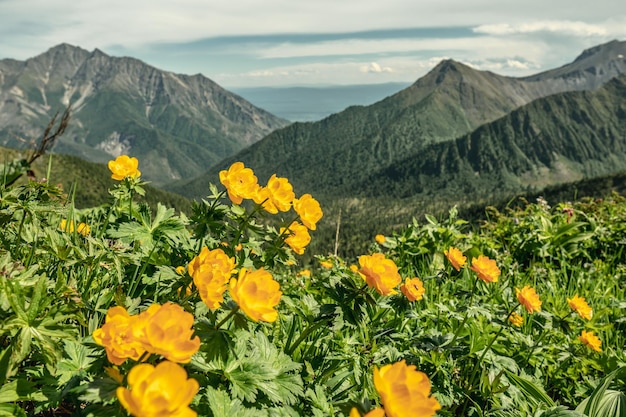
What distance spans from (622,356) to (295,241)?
3213mm

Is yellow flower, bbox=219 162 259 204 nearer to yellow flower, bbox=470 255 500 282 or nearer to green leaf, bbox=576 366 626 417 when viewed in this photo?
yellow flower, bbox=470 255 500 282

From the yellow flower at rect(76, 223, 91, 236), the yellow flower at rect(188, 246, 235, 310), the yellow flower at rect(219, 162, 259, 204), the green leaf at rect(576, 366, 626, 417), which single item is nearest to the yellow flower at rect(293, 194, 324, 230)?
the yellow flower at rect(219, 162, 259, 204)

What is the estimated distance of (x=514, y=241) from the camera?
21.4 ft

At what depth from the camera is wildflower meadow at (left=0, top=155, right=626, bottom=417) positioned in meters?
1.36

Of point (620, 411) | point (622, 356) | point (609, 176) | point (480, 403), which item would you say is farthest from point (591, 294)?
point (609, 176)

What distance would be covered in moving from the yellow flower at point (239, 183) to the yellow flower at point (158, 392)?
1.26 meters

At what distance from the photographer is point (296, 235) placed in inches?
100

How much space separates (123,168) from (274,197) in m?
1.44

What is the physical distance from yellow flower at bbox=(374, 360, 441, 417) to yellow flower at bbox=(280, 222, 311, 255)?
1.23m

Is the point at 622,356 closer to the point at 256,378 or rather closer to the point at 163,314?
the point at 256,378

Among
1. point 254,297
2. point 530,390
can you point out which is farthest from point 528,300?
point 254,297

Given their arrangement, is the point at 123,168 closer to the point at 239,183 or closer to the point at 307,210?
the point at 239,183

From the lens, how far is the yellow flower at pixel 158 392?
1102mm

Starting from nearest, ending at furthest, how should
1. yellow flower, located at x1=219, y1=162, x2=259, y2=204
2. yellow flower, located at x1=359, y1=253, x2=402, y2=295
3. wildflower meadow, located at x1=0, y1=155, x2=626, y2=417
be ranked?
wildflower meadow, located at x1=0, y1=155, x2=626, y2=417 → yellow flower, located at x1=359, y1=253, x2=402, y2=295 → yellow flower, located at x1=219, y1=162, x2=259, y2=204
